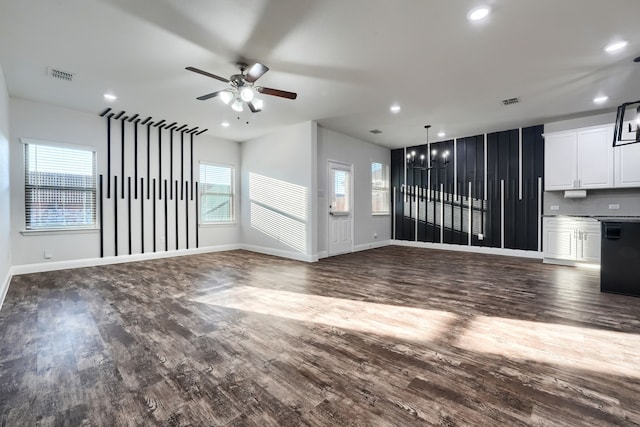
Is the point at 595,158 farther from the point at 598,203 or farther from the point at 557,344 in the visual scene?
the point at 557,344

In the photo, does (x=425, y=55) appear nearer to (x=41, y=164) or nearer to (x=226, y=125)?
(x=226, y=125)

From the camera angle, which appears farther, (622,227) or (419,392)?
(622,227)

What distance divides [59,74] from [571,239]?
8707 mm

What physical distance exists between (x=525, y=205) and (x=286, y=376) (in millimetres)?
6830

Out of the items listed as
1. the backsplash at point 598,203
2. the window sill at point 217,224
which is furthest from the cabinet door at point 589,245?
the window sill at point 217,224

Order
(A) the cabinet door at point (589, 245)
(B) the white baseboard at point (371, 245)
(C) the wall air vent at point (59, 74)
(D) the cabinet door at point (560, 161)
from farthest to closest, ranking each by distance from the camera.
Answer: (B) the white baseboard at point (371, 245) < (D) the cabinet door at point (560, 161) < (A) the cabinet door at point (589, 245) < (C) the wall air vent at point (59, 74)

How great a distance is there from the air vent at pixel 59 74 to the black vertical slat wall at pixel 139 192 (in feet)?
4.97

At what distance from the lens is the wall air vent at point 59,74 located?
3.75 m

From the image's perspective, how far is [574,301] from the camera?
11.2ft

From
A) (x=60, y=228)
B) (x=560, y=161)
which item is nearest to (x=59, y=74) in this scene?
(x=60, y=228)

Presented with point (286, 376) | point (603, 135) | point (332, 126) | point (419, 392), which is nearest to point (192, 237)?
point (332, 126)

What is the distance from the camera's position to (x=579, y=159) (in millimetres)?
5523

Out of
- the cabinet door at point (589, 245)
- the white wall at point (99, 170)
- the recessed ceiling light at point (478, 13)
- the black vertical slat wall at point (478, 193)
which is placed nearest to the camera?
the recessed ceiling light at point (478, 13)

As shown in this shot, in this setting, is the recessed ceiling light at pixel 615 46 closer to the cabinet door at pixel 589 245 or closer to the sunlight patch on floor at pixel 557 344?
the sunlight patch on floor at pixel 557 344
